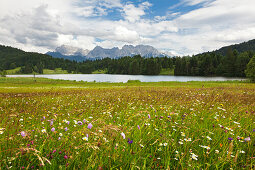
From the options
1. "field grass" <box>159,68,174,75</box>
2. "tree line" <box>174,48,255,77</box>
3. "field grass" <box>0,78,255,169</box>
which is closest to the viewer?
"field grass" <box>0,78,255,169</box>

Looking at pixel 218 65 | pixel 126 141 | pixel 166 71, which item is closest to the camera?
pixel 126 141

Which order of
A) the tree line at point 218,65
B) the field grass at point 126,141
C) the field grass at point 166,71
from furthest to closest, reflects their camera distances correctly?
the field grass at point 166,71 < the tree line at point 218,65 < the field grass at point 126,141

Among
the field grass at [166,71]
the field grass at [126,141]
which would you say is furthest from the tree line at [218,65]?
the field grass at [126,141]

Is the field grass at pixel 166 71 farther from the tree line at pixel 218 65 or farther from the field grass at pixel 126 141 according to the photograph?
the field grass at pixel 126 141

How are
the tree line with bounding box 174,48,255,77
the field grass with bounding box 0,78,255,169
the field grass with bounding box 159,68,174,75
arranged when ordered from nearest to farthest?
1. the field grass with bounding box 0,78,255,169
2. the tree line with bounding box 174,48,255,77
3. the field grass with bounding box 159,68,174,75

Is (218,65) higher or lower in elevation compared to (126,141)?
higher

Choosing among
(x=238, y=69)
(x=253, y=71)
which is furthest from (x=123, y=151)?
(x=238, y=69)

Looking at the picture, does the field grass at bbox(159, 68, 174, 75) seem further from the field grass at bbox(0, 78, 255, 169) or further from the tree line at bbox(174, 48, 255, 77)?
the field grass at bbox(0, 78, 255, 169)

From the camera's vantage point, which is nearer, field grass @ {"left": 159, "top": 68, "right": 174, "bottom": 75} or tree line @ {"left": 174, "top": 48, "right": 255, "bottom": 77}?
tree line @ {"left": 174, "top": 48, "right": 255, "bottom": 77}

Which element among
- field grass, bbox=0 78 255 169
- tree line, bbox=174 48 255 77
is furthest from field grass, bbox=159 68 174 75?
field grass, bbox=0 78 255 169

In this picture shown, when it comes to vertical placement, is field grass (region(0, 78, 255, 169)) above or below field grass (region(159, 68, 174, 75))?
below

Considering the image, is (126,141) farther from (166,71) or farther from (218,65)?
(166,71)

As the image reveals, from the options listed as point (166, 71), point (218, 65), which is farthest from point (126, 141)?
point (166, 71)

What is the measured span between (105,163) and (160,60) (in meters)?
200
